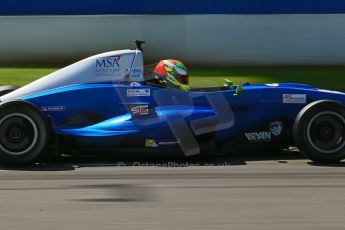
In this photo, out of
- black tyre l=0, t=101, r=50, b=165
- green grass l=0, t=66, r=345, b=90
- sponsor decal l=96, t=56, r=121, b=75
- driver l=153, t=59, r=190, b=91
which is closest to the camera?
black tyre l=0, t=101, r=50, b=165

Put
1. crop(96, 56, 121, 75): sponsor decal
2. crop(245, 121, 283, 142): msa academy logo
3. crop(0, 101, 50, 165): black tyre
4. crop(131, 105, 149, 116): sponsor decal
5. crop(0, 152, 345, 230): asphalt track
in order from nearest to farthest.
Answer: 1. crop(0, 152, 345, 230): asphalt track
2. crop(0, 101, 50, 165): black tyre
3. crop(131, 105, 149, 116): sponsor decal
4. crop(245, 121, 283, 142): msa academy logo
5. crop(96, 56, 121, 75): sponsor decal

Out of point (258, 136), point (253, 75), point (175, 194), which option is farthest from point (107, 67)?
point (253, 75)

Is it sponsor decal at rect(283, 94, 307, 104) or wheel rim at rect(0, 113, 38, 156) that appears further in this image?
sponsor decal at rect(283, 94, 307, 104)

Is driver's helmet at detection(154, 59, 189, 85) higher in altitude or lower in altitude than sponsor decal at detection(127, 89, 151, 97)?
higher

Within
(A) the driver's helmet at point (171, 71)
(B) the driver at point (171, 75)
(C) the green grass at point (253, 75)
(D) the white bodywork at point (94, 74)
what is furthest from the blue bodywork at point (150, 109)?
(C) the green grass at point (253, 75)

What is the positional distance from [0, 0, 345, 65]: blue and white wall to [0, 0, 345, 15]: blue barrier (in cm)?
2

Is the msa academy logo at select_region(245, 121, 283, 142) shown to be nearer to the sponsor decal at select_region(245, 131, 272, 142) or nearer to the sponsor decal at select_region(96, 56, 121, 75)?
the sponsor decal at select_region(245, 131, 272, 142)

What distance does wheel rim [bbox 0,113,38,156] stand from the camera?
6.80 meters

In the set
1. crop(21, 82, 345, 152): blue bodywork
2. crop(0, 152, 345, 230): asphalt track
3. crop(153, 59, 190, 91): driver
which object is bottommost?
crop(0, 152, 345, 230): asphalt track

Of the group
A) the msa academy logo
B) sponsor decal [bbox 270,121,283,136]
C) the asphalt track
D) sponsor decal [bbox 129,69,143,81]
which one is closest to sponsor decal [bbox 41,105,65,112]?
the asphalt track

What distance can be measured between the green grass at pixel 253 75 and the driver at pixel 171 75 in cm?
542

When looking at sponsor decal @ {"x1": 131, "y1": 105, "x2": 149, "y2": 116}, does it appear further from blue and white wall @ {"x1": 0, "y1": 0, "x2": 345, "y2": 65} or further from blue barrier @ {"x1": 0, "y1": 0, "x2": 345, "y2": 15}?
blue barrier @ {"x1": 0, "y1": 0, "x2": 345, "y2": 15}

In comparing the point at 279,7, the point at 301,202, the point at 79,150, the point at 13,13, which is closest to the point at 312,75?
the point at 279,7

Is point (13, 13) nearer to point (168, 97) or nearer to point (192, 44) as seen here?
point (192, 44)
